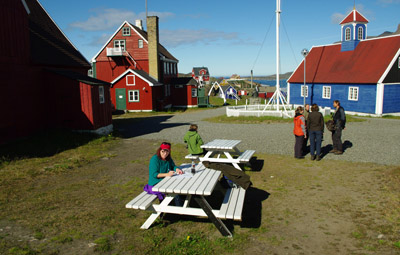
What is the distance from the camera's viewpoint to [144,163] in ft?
37.4

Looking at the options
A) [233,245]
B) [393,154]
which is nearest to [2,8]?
[233,245]

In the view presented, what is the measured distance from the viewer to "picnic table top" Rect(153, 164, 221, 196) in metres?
5.50

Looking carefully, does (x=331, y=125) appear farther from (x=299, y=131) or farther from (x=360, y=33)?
(x=360, y=33)

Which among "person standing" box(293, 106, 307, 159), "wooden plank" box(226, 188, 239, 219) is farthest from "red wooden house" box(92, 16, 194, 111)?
"wooden plank" box(226, 188, 239, 219)

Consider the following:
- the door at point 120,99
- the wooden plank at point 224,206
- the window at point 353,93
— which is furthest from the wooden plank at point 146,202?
the door at point 120,99

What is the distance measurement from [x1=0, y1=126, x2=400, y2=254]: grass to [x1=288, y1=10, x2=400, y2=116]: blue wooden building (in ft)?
57.6

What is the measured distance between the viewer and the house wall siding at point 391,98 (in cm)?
2569

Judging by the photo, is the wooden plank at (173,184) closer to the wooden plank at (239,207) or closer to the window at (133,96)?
the wooden plank at (239,207)

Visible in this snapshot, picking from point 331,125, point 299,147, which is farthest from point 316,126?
point 331,125

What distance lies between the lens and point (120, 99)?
1296 inches

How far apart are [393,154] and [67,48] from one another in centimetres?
1984

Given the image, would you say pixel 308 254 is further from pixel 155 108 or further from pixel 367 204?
pixel 155 108

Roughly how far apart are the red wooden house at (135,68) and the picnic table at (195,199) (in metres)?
26.5

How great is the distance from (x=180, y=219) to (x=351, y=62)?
28.5 metres
